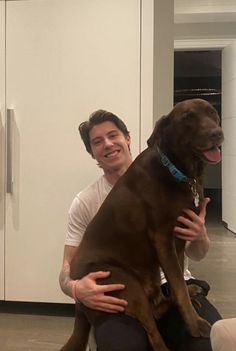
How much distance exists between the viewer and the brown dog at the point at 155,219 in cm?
117

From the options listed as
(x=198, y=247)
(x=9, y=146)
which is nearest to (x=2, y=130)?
(x=9, y=146)

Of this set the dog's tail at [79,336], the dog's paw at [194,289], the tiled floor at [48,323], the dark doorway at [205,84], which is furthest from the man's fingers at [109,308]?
the dark doorway at [205,84]

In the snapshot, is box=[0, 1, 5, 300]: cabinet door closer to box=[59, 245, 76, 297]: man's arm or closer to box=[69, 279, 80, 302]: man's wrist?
box=[59, 245, 76, 297]: man's arm

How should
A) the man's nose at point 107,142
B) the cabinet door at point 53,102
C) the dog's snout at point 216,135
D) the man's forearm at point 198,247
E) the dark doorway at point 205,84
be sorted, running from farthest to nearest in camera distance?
1. the dark doorway at point 205,84
2. the cabinet door at point 53,102
3. the man's nose at point 107,142
4. the man's forearm at point 198,247
5. the dog's snout at point 216,135

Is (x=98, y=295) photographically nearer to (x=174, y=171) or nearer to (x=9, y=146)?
(x=174, y=171)

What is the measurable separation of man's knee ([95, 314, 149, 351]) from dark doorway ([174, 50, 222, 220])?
5.61 metres

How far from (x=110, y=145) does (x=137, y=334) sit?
2.12 ft

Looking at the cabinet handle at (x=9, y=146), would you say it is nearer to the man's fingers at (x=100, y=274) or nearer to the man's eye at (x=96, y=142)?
the man's eye at (x=96, y=142)

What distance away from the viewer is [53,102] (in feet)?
8.33

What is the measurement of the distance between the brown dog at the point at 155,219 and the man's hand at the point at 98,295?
0.02 metres

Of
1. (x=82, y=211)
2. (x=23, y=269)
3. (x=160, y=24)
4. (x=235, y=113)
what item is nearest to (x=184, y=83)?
(x=235, y=113)

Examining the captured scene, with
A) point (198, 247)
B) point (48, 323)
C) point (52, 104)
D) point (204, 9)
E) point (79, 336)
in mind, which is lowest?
point (48, 323)

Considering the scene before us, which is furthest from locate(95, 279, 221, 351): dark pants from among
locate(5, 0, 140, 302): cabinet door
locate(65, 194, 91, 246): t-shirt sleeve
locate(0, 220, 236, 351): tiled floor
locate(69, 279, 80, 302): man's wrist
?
locate(5, 0, 140, 302): cabinet door

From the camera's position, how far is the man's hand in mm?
1250
